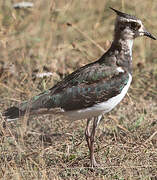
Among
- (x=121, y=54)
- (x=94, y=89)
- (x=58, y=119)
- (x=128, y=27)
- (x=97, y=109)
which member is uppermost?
(x=128, y=27)

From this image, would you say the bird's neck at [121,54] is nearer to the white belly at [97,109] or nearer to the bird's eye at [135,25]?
the bird's eye at [135,25]

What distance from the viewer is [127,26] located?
16.7ft

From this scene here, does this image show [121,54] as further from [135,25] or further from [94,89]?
[94,89]

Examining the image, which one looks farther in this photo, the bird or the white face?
the white face

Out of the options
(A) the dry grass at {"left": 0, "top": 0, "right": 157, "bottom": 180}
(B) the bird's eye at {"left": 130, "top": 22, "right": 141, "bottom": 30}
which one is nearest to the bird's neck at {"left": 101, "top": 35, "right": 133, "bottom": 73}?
(B) the bird's eye at {"left": 130, "top": 22, "right": 141, "bottom": 30}

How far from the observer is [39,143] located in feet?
18.7

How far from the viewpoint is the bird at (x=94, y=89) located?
4.82 meters

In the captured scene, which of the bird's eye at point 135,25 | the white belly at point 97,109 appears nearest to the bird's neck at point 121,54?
the bird's eye at point 135,25

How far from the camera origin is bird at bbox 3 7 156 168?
4824 millimetres

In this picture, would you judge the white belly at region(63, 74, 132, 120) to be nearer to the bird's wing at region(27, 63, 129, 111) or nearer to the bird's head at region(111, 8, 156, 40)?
the bird's wing at region(27, 63, 129, 111)

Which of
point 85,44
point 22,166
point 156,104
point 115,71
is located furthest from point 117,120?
point 85,44

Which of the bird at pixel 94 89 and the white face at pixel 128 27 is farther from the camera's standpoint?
the white face at pixel 128 27

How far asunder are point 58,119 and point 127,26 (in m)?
1.72

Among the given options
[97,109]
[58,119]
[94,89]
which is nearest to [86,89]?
[94,89]
